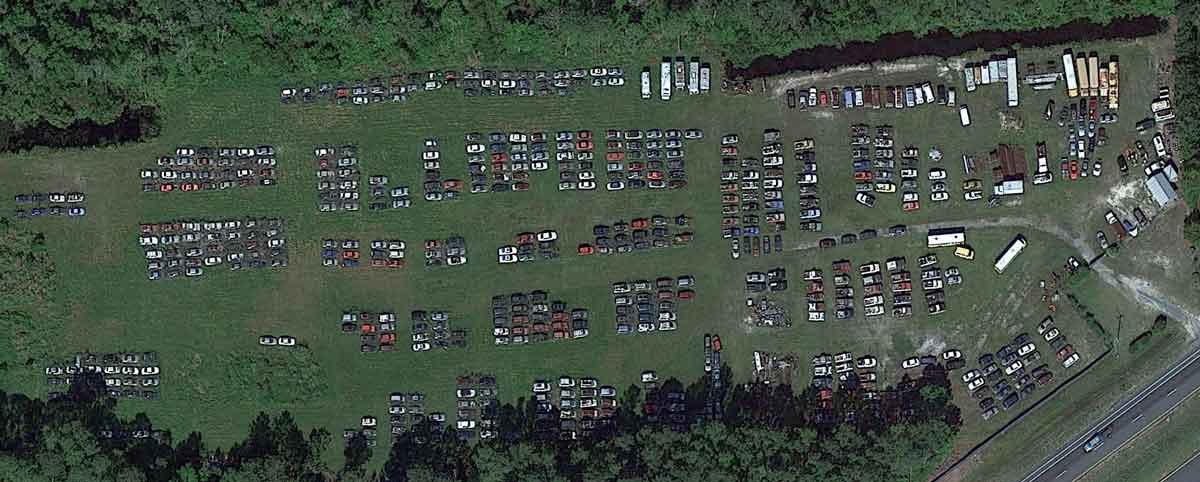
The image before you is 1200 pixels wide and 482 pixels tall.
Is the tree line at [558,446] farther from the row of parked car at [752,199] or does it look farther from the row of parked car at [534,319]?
the row of parked car at [752,199]

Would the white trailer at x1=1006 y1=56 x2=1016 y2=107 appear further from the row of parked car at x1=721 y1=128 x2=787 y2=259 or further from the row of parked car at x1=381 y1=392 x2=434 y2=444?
the row of parked car at x1=381 y1=392 x2=434 y2=444

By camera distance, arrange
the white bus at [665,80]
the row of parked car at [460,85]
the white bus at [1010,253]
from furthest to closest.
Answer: the row of parked car at [460,85]
the white bus at [665,80]
the white bus at [1010,253]

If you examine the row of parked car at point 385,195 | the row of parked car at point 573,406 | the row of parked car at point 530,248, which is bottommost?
the row of parked car at point 573,406

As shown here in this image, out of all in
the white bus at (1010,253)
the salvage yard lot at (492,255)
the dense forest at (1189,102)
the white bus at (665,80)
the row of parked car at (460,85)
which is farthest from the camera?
the row of parked car at (460,85)

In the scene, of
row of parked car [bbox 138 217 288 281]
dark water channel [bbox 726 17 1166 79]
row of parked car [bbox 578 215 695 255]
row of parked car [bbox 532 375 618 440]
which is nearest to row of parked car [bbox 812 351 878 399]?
row of parked car [bbox 578 215 695 255]

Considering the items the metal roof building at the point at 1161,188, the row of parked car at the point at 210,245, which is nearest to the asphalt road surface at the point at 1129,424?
the metal roof building at the point at 1161,188

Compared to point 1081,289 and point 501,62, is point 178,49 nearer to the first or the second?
point 501,62

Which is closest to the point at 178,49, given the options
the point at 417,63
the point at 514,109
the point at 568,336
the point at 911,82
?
the point at 417,63
